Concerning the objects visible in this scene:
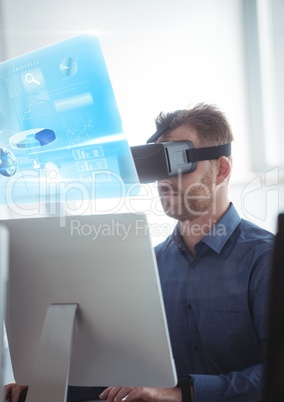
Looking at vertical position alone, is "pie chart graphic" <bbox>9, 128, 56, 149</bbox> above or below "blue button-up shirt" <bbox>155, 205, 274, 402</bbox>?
above

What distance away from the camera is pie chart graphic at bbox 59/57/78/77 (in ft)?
2.95

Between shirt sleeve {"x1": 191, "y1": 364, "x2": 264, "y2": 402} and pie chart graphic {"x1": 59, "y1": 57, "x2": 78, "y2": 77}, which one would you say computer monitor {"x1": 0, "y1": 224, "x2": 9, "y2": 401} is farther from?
shirt sleeve {"x1": 191, "y1": 364, "x2": 264, "y2": 402}

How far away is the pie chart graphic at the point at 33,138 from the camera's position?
96 centimetres

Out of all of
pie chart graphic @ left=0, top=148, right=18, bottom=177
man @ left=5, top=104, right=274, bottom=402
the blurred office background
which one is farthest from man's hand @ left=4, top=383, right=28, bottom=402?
the blurred office background

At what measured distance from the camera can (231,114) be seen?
7.02 feet

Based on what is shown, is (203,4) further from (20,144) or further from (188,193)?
(20,144)

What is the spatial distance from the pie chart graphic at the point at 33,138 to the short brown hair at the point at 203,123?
0.72m

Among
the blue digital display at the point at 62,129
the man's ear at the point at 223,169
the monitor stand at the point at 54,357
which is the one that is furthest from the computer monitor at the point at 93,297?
the man's ear at the point at 223,169

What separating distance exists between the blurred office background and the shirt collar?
0.53m

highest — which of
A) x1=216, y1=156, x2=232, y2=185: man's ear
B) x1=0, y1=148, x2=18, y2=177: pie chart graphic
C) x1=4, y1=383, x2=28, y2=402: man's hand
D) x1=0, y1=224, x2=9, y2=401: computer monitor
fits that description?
x1=0, y1=148, x2=18, y2=177: pie chart graphic

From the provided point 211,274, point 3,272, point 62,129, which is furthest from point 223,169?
point 3,272

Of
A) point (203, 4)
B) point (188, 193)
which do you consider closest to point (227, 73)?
point (203, 4)

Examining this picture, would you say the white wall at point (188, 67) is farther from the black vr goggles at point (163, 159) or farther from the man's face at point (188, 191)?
the black vr goggles at point (163, 159)

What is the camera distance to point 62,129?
951mm
